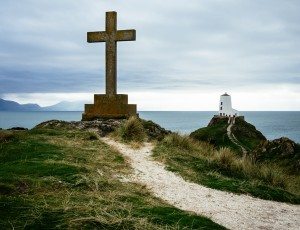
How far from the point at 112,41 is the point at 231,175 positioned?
32.2ft

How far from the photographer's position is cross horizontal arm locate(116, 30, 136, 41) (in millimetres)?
18766

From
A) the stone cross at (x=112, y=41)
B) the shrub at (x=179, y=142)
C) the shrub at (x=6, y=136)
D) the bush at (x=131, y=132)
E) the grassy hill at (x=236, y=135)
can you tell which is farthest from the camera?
the grassy hill at (x=236, y=135)

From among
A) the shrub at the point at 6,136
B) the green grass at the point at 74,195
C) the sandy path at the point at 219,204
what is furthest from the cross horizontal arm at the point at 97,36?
the sandy path at the point at 219,204

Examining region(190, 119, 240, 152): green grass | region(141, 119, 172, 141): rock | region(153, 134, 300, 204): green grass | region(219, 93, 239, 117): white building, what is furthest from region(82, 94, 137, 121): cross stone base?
region(219, 93, 239, 117): white building

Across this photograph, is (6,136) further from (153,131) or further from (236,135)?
(236,135)

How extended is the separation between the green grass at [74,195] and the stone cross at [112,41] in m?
6.93

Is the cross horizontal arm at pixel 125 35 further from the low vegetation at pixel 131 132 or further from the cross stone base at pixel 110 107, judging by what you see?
the low vegetation at pixel 131 132

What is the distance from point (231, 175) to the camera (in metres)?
11.8

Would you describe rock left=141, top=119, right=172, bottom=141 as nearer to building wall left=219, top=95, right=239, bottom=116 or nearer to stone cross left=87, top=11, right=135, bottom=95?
stone cross left=87, top=11, right=135, bottom=95

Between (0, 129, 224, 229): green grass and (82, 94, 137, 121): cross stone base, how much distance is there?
637 centimetres

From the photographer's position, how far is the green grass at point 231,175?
9.98m

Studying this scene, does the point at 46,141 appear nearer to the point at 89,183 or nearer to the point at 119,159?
the point at 119,159

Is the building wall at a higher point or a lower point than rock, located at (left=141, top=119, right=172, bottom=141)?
higher

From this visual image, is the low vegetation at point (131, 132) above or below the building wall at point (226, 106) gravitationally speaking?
below
